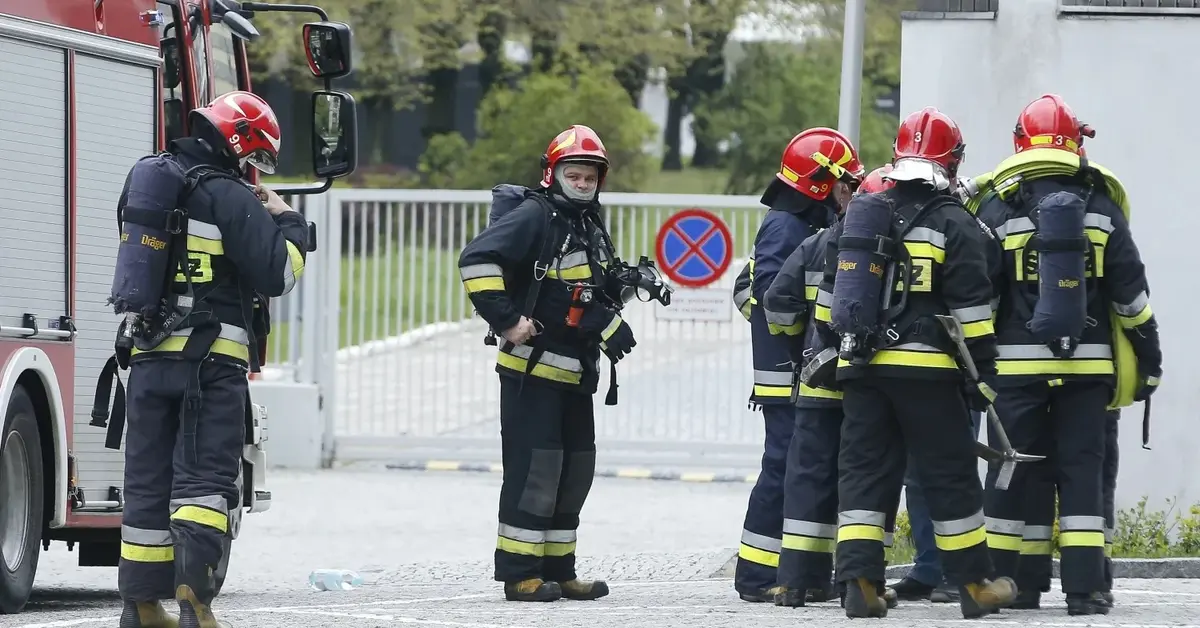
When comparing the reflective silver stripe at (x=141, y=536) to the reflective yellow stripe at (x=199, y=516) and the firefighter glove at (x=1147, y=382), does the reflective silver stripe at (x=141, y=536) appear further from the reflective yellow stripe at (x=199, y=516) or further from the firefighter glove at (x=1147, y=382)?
the firefighter glove at (x=1147, y=382)

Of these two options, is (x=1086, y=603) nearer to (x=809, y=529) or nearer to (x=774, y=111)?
(x=809, y=529)

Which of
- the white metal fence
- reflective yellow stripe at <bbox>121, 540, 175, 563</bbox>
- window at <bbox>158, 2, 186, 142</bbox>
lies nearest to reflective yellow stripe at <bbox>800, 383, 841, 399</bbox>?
reflective yellow stripe at <bbox>121, 540, 175, 563</bbox>

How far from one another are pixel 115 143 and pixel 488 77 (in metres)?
26.8

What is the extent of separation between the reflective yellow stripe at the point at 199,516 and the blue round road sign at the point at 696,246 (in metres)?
8.64

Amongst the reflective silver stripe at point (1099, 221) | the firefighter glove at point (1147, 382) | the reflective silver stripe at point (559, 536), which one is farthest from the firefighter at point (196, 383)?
the firefighter glove at point (1147, 382)

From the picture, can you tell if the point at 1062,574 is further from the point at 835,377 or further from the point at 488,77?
the point at 488,77

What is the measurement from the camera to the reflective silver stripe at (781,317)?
8562mm

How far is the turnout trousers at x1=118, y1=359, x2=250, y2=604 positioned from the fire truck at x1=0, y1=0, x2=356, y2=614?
304 mm

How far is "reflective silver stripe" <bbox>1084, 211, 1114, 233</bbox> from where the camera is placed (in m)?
8.26

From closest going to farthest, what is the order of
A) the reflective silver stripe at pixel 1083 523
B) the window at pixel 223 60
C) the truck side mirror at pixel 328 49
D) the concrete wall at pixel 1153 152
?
the reflective silver stripe at pixel 1083 523 → the truck side mirror at pixel 328 49 → the window at pixel 223 60 → the concrete wall at pixel 1153 152

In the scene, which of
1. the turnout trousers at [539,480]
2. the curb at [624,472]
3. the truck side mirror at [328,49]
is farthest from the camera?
the curb at [624,472]

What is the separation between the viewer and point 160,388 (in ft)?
24.6

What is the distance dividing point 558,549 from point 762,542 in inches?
32.5

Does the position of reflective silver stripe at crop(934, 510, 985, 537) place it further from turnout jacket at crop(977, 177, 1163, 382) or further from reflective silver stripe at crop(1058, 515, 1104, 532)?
turnout jacket at crop(977, 177, 1163, 382)
